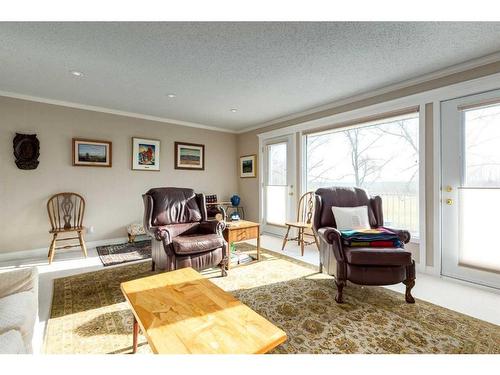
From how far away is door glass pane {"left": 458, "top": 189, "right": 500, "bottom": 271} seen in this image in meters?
2.32

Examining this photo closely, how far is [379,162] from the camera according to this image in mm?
3449

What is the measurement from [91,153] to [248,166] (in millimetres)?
2988

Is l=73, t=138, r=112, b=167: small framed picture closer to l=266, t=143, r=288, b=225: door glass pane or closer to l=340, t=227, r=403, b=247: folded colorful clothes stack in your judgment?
l=266, t=143, r=288, b=225: door glass pane

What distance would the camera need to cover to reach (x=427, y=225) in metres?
2.73

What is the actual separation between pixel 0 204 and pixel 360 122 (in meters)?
5.24

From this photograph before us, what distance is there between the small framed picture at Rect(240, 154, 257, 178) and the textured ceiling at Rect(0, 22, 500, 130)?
179 centimetres

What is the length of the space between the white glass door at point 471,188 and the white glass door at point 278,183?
2.25 metres

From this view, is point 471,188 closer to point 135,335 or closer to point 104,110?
point 135,335

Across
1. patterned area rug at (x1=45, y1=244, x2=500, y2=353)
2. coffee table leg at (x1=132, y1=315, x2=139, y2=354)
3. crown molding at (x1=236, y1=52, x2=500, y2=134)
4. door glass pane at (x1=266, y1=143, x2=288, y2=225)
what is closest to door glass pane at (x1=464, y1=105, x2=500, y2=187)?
crown molding at (x1=236, y1=52, x2=500, y2=134)

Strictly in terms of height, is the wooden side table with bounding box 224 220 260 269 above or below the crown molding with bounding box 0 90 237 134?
below

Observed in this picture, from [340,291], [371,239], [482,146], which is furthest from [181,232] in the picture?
[482,146]

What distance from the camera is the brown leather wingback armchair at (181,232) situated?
7.88ft
